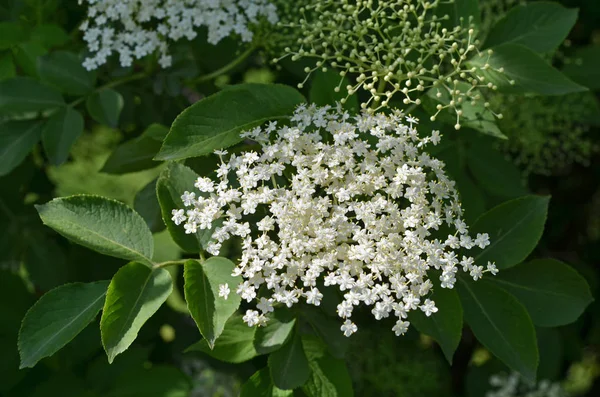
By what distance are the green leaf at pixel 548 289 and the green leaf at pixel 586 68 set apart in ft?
3.29

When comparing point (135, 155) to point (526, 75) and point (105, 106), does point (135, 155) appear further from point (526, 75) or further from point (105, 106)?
point (526, 75)

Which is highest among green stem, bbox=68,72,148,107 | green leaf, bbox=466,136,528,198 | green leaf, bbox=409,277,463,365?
green stem, bbox=68,72,148,107

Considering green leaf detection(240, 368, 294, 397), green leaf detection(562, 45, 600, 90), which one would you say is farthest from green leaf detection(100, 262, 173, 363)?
green leaf detection(562, 45, 600, 90)

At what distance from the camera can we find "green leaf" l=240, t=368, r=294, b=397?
5.86ft

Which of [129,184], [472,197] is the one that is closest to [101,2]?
[472,197]

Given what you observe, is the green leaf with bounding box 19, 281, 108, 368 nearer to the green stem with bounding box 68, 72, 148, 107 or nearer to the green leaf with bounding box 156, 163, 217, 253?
the green leaf with bounding box 156, 163, 217, 253

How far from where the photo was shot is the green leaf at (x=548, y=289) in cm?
193

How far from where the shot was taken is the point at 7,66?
227 centimetres

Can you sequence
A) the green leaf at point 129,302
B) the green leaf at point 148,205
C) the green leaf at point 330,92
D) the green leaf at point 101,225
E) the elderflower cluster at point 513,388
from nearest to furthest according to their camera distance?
the green leaf at point 129,302
the green leaf at point 101,225
the green leaf at point 330,92
the green leaf at point 148,205
the elderflower cluster at point 513,388

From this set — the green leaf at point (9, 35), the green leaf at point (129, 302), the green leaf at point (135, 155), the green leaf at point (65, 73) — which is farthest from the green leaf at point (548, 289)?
the green leaf at point (9, 35)

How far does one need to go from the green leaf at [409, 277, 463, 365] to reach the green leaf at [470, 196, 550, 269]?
0.17 m

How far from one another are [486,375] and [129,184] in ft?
6.18

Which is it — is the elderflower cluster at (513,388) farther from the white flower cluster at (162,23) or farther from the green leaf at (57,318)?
the green leaf at (57,318)

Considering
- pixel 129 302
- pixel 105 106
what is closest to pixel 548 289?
pixel 129 302
